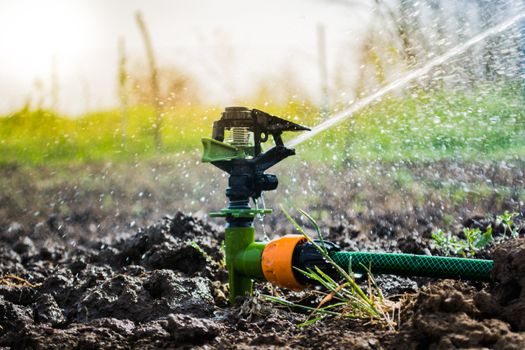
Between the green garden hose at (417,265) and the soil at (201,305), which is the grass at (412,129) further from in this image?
the green garden hose at (417,265)

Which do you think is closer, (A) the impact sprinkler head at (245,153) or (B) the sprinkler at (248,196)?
(B) the sprinkler at (248,196)

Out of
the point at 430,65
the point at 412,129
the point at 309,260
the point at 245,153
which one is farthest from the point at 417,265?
the point at 412,129

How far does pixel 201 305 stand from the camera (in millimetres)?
2490

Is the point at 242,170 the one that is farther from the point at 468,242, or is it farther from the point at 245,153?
the point at 468,242

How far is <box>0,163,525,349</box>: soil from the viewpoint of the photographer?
1755 mm

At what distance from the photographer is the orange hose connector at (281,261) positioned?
2346mm

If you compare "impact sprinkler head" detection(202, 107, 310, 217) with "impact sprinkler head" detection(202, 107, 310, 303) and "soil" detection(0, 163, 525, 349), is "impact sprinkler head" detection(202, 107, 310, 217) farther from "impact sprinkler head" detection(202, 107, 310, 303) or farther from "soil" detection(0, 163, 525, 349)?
"soil" detection(0, 163, 525, 349)

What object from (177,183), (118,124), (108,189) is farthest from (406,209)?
(118,124)

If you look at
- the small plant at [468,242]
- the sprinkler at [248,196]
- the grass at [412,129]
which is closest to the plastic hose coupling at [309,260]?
the sprinkler at [248,196]

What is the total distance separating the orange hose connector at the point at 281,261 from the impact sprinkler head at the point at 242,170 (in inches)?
5.2

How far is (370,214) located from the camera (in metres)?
4.95

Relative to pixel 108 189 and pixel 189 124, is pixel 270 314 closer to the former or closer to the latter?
pixel 189 124

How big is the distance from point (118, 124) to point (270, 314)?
6.25 meters

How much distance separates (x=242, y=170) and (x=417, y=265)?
28.6 inches
